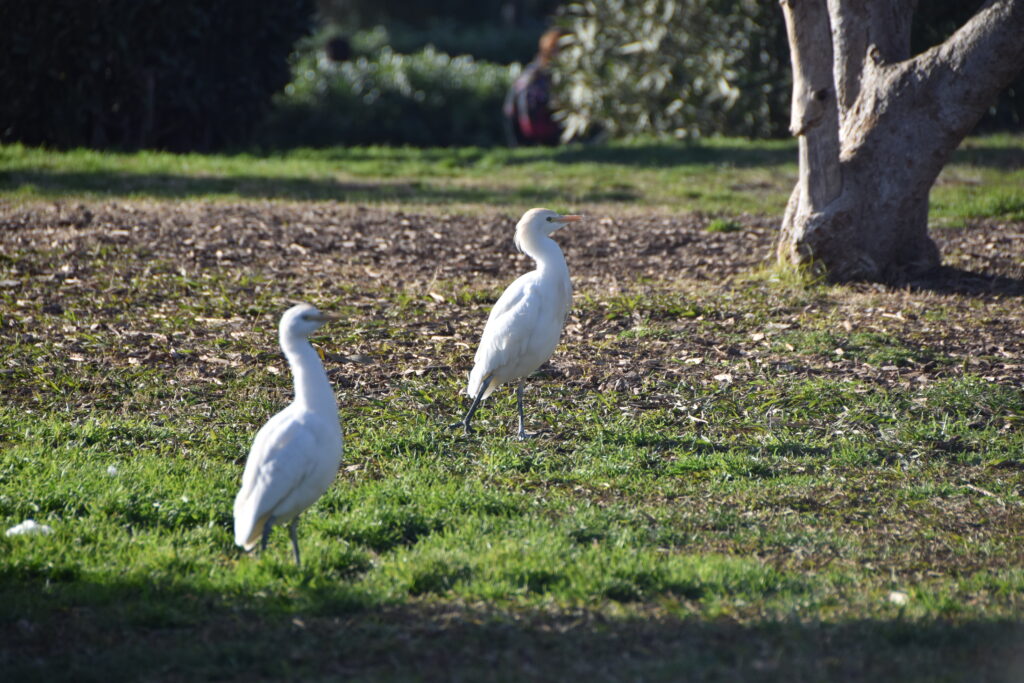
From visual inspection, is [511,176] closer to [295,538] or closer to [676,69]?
[676,69]

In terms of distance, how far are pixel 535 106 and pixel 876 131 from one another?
1091cm

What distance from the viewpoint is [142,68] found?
14789mm

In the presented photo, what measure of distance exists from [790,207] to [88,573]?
21.8ft

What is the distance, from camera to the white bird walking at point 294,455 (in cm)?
419

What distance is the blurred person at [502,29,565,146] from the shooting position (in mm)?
18891

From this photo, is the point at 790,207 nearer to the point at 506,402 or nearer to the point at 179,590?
the point at 506,402

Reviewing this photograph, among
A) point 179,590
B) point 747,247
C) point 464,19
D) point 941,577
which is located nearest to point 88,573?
point 179,590

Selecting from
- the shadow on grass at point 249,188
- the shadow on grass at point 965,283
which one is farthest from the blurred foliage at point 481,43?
the shadow on grass at point 965,283

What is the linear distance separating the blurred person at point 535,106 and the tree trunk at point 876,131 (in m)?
10.3

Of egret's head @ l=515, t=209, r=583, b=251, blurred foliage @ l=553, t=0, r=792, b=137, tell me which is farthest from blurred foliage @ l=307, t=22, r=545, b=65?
egret's head @ l=515, t=209, r=583, b=251

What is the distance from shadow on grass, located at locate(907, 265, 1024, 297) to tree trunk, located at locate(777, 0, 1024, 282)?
4.9 inches

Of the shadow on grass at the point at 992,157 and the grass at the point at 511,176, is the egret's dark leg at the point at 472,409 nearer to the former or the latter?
the grass at the point at 511,176

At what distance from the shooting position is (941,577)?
4.45 metres

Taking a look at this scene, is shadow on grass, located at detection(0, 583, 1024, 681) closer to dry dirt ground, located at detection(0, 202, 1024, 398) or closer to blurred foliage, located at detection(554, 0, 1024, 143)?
dry dirt ground, located at detection(0, 202, 1024, 398)
